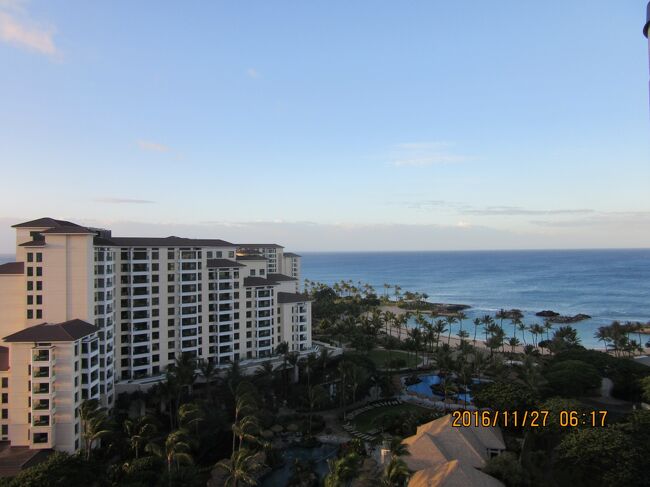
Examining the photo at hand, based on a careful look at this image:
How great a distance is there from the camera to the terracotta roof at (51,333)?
3534cm

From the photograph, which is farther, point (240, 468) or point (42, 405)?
point (42, 405)

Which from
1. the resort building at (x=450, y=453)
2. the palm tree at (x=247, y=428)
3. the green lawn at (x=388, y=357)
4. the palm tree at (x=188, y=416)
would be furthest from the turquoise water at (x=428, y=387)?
the palm tree at (x=188, y=416)

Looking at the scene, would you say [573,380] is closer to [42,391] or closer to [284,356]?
[284,356]

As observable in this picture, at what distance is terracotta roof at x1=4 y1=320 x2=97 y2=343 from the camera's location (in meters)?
35.3

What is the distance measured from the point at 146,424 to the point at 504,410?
28936 millimetres

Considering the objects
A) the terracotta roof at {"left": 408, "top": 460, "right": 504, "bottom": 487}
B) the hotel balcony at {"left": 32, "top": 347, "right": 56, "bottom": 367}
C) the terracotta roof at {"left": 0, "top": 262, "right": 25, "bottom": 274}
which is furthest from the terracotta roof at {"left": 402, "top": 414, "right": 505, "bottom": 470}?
the terracotta roof at {"left": 0, "top": 262, "right": 25, "bottom": 274}

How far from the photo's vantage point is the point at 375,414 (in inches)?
1839

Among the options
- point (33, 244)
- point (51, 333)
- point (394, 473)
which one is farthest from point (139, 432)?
point (33, 244)

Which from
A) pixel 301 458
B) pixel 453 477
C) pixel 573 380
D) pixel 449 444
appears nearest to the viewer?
pixel 453 477

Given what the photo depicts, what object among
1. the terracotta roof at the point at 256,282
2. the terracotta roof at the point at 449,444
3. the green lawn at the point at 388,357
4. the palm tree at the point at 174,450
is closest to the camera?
the palm tree at the point at 174,450

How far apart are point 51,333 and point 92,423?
9.10 metres

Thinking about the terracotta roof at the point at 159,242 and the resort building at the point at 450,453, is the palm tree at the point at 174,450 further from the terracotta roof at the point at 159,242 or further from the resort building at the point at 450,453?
the terracotta roof at the point at 159,242
